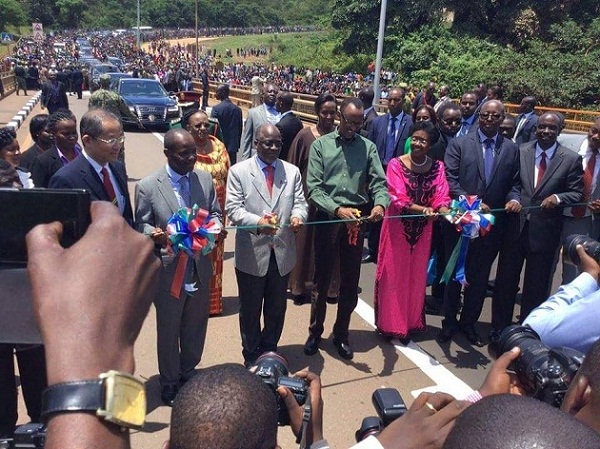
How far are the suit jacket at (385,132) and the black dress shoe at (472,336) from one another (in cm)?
292

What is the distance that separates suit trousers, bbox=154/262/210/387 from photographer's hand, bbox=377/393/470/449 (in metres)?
2.70

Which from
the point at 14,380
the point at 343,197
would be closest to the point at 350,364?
the point at 343,197

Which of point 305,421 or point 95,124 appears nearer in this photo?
point 305,421

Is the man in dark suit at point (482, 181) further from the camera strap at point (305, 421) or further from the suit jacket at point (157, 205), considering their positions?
the camera strap at point (305, 421)

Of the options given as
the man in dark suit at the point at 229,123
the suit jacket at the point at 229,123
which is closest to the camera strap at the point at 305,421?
the man in dark suit at the point at 229,123

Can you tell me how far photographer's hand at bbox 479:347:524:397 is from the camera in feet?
6.93

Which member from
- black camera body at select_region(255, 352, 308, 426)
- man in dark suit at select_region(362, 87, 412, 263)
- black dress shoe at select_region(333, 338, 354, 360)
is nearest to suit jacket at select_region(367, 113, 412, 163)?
man in dark suit at select_region(362, 87, 412, 263)

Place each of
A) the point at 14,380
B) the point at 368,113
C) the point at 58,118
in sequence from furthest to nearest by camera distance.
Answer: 1. the point at 368,113
2. the point at 58,118
3. the point at 14,380

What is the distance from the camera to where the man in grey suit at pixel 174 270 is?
417 cm

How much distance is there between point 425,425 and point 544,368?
0.62 m

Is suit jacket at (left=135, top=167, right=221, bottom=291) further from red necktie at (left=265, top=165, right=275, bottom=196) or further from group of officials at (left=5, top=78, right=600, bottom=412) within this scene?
red necktie at (left=265, top=165, right=275, bottom=196)

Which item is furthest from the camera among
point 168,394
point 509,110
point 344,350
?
point 509,110

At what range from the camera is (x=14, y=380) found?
3.59 meters

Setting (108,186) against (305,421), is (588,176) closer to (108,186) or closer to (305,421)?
(108,186)
